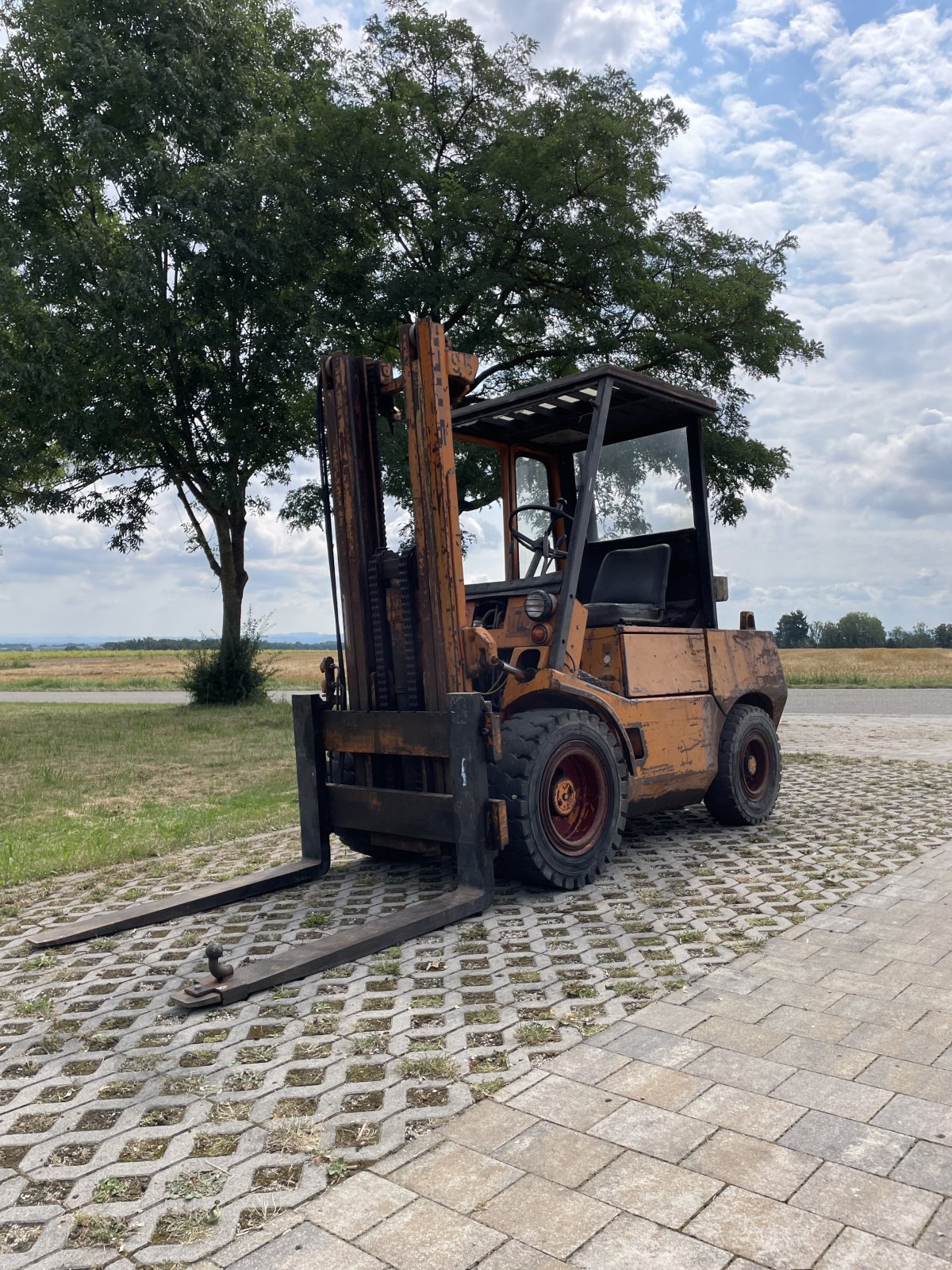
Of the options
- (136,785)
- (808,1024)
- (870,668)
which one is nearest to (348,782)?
(808,1024)

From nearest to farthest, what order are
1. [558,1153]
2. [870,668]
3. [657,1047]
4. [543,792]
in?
1. [558,1153]
2. [657,1047]
3. [543,792]
4. [870,668]

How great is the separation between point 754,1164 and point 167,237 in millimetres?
18495

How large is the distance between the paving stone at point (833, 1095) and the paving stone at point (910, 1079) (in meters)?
0.06

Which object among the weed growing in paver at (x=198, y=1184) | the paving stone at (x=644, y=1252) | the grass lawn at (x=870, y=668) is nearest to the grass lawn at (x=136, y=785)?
the weed growing in paver at (x=198, y=1184)

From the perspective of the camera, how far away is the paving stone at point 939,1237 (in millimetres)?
2476

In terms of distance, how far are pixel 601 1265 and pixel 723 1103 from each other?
3.03 feet

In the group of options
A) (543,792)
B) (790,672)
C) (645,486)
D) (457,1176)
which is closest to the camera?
(457,1176)

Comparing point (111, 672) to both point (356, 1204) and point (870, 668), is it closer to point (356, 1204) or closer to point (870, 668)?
point (870, 668)

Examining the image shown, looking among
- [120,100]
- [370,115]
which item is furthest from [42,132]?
[370,115]

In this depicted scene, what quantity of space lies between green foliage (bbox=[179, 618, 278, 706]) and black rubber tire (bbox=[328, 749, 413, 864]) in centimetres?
1609

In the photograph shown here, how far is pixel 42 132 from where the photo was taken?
20484mm

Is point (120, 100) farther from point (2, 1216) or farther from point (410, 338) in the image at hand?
point (2, 1216)

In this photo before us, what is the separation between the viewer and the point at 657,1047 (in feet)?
12.0

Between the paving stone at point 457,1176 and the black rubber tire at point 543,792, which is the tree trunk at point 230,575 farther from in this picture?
the paving stone at point 457,1176
